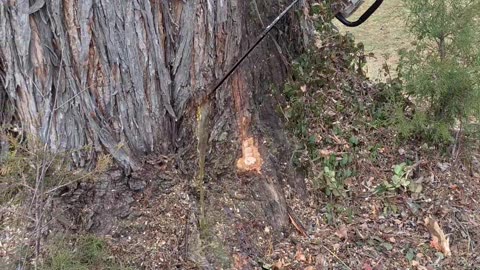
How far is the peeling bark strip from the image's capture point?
2.45m

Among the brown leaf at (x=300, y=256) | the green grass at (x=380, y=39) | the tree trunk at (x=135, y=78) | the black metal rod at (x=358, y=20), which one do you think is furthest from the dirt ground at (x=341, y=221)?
the green grass at (x=380, y=39)

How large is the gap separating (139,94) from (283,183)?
0.92 meters

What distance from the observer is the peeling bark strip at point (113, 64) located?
2447 mm

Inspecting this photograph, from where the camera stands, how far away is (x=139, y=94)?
264cm

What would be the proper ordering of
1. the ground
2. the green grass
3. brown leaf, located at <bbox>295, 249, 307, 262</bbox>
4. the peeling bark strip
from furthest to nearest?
1. the green grass
2. brown leaf, located at <bbox>295, 249, 307, 262</bbox>
3. the ground
4. the peeling bark strip

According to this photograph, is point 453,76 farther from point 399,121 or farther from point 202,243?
point 202,243

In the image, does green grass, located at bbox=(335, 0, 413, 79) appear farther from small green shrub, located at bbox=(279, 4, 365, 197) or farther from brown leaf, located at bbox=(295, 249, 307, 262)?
brown leaf, located at bbox=(295, 249, 307, 262)

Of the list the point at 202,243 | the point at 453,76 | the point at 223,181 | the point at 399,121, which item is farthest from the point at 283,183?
the point at 453,76

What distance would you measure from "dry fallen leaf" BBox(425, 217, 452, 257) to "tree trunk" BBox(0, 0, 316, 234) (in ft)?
2.60

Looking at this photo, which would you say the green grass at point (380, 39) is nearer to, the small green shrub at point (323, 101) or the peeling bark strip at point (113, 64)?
the small green shrub at point (323, 101)

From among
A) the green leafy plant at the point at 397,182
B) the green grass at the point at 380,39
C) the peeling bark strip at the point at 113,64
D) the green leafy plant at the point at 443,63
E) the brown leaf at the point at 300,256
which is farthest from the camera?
the green grass at the point at 380,39

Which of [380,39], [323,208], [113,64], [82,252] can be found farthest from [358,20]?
[380,39]

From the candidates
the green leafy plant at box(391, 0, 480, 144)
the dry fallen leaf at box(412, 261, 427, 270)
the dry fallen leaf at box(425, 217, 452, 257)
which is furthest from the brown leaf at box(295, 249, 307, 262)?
the green leafy plant at box(391, 0, 480, 144)

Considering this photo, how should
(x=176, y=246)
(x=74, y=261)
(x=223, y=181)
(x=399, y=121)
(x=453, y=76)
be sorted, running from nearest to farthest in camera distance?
(x=74, y=261), (x=176, y=246), (x=223, y=181), (x=453, y=76), (x=399, y=121)
